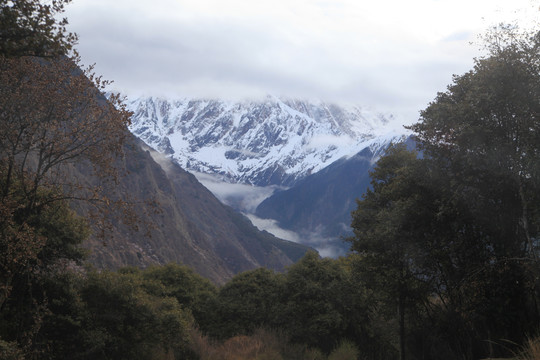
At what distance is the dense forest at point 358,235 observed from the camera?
12.3m

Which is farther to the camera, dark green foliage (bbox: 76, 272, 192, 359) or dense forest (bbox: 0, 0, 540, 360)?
dark green foliage (bbox: 76, 272, 192, 359)

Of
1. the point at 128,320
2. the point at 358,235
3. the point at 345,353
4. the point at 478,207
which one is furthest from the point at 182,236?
the point at 478,207

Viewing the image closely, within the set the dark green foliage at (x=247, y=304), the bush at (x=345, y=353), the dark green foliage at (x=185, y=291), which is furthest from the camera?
the dark green foliage at (x=185, y=291)

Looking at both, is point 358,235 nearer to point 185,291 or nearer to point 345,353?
point 345,353

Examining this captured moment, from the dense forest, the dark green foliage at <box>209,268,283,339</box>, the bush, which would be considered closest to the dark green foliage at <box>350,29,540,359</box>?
the dense forest

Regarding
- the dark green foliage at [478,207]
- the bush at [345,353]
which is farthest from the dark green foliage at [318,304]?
the dark green foliage at [478,207]

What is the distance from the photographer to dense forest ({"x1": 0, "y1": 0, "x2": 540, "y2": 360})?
12.3m

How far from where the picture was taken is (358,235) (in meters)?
22.2

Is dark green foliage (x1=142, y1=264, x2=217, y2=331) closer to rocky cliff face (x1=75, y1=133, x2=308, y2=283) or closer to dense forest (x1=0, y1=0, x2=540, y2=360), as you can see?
rocky cliff face (x1=75, y1=133, x2=308, y2=283)

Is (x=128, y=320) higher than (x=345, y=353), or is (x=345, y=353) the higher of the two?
(x=128, y=320)

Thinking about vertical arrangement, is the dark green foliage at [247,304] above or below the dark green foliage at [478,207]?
below

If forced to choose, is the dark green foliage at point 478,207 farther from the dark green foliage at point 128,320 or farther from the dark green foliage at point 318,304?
the dark green foliage at point 128,320

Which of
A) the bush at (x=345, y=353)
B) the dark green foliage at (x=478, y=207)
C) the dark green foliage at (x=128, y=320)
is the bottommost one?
the bush at (x=345, y=353)

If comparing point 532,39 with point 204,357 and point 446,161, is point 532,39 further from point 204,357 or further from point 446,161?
point 204,357
